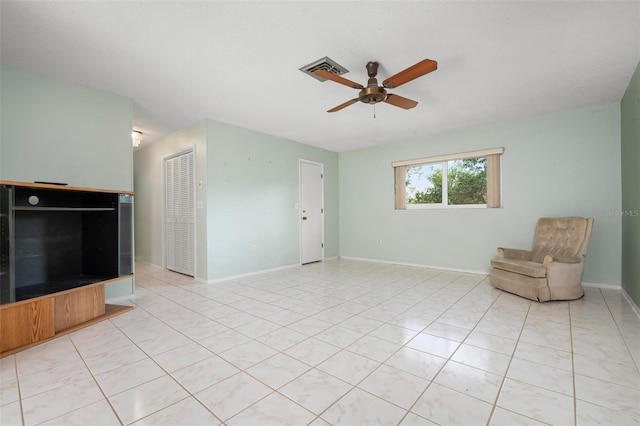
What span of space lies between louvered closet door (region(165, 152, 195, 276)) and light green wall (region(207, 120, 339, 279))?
0.54 metres

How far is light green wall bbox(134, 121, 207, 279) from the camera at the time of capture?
4250 mm

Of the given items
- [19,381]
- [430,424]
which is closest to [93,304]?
[19,381]

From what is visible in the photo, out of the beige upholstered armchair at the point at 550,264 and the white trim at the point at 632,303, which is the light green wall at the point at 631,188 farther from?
the beige upholstered armchair at the point at 550,264

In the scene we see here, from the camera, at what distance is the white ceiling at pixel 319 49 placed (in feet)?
6.38

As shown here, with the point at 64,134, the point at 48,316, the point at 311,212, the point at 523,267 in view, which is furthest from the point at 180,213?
the point at 523,267

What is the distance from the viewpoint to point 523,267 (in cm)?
327

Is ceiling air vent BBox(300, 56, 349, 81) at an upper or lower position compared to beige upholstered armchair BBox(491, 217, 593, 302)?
upper

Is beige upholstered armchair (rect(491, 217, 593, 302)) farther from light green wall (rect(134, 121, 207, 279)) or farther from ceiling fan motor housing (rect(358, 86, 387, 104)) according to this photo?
light green wall (rect(134, 121, 207, 279))

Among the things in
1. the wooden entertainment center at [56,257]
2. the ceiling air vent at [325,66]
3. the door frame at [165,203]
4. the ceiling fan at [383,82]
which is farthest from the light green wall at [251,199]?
the ceiling fan at [383,82]

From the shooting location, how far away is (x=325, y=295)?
11.5 feet

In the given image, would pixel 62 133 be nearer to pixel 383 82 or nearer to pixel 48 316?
pixel 48 316

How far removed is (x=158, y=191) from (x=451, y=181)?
18.0 feet

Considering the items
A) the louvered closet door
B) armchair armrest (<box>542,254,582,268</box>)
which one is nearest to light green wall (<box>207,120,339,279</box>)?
the louvered closet door

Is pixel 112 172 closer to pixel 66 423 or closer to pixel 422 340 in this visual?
pixel 66 423
